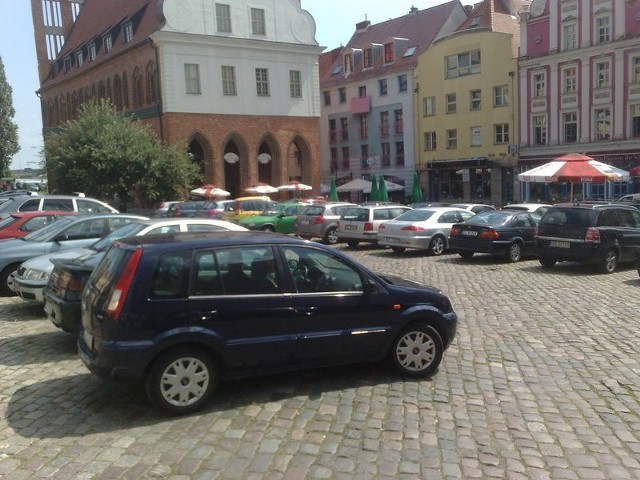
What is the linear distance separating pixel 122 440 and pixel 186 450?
57cm

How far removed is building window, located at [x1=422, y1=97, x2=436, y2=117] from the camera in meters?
52.1

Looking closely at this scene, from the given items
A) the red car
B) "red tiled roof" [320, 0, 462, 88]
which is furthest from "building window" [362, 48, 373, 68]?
the red car

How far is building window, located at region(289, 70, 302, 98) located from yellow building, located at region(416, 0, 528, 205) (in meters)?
10.6

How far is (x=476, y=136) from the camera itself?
4891cm

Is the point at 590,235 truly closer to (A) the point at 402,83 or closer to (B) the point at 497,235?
(B) the point at 497,235

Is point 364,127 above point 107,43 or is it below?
below

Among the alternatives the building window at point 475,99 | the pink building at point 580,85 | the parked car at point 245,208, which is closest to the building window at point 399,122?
the building window at point 475,99

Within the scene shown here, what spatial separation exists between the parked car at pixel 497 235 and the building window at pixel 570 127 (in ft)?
90.4

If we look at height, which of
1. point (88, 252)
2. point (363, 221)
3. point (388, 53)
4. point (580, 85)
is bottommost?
point (363, 221)

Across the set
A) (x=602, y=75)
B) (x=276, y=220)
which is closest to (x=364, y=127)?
(x=602, y=75)

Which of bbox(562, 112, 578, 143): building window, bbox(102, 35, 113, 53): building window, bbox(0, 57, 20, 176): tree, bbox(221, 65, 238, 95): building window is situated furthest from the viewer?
bbox(0, 57, 20, 176): tree

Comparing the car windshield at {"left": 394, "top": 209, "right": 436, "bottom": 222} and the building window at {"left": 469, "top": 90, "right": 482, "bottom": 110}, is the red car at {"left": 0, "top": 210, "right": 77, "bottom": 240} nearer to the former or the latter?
the car windshield at {"left": 394, "top": 209, "right": 436, "bottom": 222}

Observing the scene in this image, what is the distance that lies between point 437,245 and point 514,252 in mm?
2481

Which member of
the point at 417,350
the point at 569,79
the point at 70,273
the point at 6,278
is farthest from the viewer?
the point at 569,79
